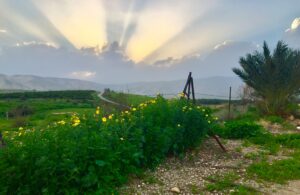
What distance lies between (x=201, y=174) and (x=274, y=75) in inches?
481

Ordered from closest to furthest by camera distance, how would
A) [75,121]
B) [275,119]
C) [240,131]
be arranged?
[75,121]
[240,131]
[275,119]

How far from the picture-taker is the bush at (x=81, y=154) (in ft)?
15.3

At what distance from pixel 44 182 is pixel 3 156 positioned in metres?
0.62

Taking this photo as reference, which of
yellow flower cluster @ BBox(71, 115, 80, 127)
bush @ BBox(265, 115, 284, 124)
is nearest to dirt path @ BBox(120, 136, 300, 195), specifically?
yellow flower cluster @ BBox(71, 115, 80, 127)

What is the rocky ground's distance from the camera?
5984 mm

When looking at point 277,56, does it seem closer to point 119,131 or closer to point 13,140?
point 119,131

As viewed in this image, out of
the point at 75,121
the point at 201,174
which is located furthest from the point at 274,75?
the point at 75,121

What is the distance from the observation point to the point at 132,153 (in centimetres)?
618

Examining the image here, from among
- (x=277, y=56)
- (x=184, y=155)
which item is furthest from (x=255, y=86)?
(x=184, y=155)

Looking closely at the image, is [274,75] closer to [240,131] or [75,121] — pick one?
[240,131]

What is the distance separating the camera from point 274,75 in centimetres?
1772

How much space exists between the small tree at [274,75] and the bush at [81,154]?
11.7 meters

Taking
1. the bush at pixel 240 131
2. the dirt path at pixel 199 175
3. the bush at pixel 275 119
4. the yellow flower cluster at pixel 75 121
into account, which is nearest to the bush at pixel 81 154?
the yellow flower cluster at pixel 75 121

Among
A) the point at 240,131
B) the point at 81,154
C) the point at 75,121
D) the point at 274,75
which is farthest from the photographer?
the point at 274,75
